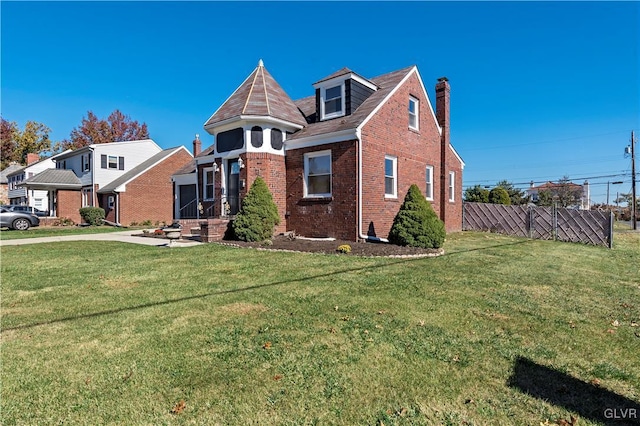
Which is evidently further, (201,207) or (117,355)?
(201,207)

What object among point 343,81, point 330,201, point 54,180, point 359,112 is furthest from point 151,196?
point 359,112

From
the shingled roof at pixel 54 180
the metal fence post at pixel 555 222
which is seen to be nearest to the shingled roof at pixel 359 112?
the metal fence post at pixel 555 222

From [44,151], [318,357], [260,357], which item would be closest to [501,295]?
[318,357]

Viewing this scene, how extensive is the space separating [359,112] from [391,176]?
2.93 meters

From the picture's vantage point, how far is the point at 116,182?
27.7m

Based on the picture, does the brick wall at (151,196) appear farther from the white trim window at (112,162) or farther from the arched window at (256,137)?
the arched window at (256,137)

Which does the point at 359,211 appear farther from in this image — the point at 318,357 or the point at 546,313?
the point at 318,357

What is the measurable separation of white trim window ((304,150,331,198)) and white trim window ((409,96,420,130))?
194 inches

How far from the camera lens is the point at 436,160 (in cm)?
1778

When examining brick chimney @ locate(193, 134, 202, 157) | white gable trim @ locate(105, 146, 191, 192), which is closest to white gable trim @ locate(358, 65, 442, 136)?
brick chimney @ locate(193, 134, 202, 157)

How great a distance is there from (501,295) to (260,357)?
4.36 meters

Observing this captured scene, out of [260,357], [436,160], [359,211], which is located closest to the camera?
[260,357]

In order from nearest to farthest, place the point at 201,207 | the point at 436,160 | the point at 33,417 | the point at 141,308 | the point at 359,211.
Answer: the point at 33,417 → the point at 141,308 → the point at 359,211 → the point at 201,207 → the point at 436,160

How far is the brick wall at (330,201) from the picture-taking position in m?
12.6
